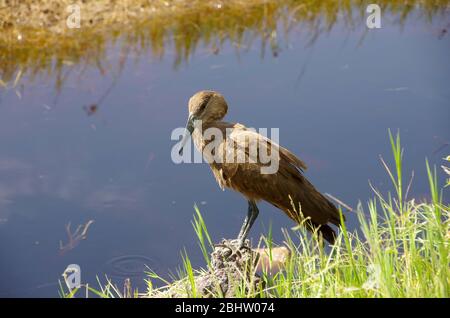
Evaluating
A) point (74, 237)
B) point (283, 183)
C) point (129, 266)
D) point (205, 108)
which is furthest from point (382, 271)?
point (74, 237)

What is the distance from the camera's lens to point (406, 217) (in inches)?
164

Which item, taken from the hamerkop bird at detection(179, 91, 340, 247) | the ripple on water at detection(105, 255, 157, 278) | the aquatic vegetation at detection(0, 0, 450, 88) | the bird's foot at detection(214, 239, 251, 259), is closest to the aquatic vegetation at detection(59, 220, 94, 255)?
the ripple on water at detection(105, 255, 157, 278)

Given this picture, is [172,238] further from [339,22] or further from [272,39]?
[339,22]

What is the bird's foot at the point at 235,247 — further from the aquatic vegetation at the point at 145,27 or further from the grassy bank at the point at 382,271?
the aquatic vegetation at the point at 145,27

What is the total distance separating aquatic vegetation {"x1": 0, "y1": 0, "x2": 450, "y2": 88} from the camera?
341 inches

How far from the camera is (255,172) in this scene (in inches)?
203

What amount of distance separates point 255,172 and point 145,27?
4.36 m

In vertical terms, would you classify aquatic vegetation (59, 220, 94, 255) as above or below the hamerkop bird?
below

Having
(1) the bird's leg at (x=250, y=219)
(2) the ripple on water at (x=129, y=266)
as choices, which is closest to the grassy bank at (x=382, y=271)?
(1) the bird's leg at (x=250, y=219)

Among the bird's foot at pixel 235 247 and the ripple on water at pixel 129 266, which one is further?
the ripple on water at pixel 129 266

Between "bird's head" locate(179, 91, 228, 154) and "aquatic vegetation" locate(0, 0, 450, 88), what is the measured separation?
3315mm

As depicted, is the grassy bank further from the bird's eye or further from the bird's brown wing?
the bird's eye

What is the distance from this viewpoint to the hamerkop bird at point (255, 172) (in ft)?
16.6
